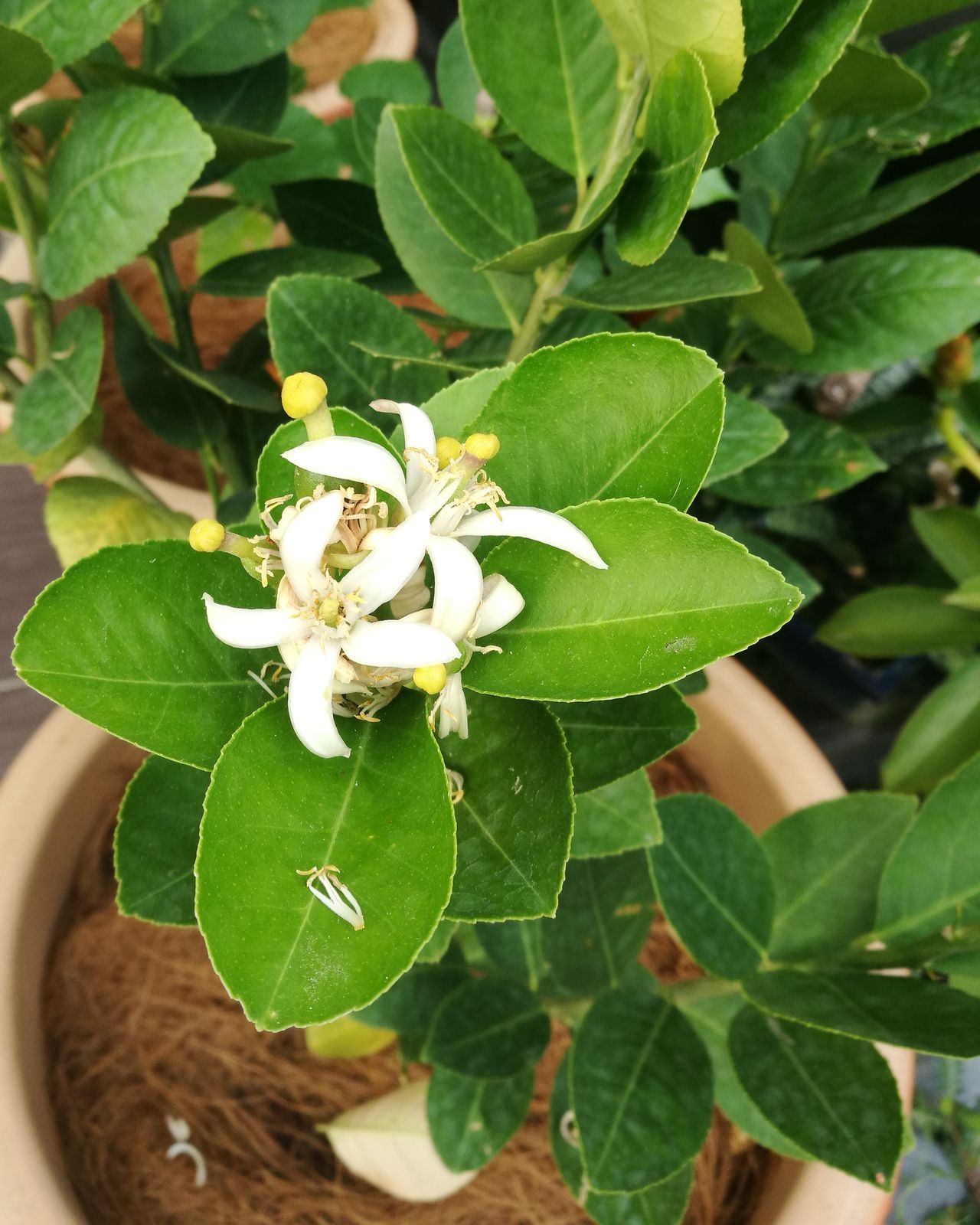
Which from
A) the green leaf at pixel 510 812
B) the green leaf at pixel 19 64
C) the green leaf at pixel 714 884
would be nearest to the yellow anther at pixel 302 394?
the green leaf at pixel 510 812

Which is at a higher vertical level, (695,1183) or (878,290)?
(878,290)

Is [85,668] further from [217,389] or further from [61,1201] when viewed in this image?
[61,1201]

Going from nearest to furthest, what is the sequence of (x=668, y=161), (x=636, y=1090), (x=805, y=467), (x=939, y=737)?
1. (x=668, y=161)
2. (x=636, y=1090)
3. (x=805, y=467)
4. (x=939, y=737)

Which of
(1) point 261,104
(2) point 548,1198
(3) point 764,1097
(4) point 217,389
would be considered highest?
(1) point 261,104

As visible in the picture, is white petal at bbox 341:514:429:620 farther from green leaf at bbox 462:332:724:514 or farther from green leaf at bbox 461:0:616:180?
green leaf at bbox 461:0:616:180

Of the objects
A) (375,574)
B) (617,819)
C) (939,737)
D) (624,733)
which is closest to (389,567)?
(375,574)

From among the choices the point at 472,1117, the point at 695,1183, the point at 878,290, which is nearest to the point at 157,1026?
the point at 472,1117

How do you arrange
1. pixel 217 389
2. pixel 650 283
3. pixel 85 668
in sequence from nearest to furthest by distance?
1. pixel 85 668
2. pixel 650 283
3. pixel 217 389

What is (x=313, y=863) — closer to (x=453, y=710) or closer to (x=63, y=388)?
(x=453, y=710)
